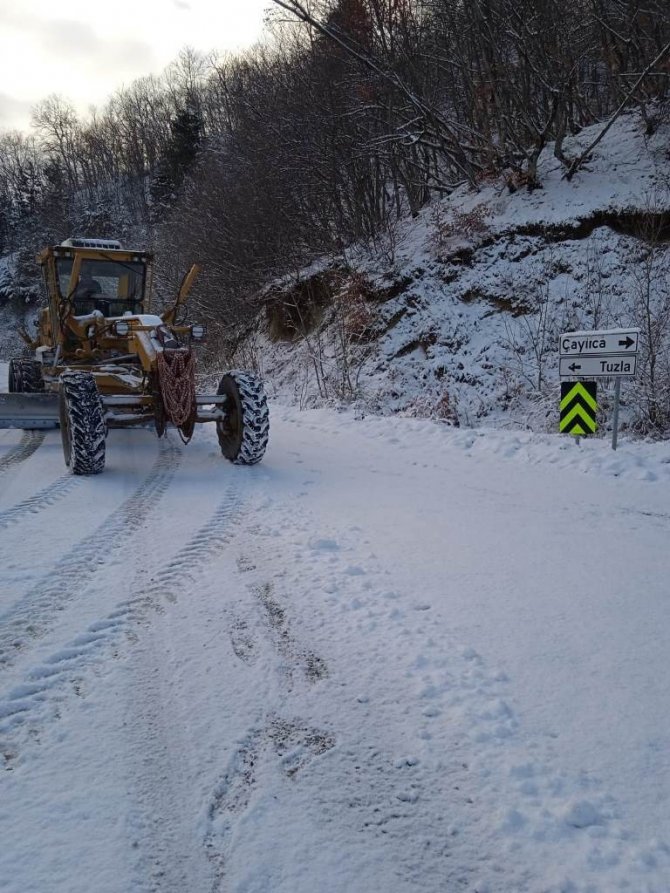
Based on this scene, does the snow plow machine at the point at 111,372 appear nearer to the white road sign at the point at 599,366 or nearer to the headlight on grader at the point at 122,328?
the headlight on grader at the point at 122,328

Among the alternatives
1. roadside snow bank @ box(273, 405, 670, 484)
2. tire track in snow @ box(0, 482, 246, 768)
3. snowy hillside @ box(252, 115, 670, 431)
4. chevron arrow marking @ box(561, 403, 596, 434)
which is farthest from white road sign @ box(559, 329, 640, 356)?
tire track in snow @ box(0, 482, 246, 768)

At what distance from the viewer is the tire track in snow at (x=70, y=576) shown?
9.32 ft

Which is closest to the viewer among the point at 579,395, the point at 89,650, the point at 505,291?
the point at 89,650

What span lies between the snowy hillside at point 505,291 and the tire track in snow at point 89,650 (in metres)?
6.44

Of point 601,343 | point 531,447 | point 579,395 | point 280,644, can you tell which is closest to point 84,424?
point 280,644

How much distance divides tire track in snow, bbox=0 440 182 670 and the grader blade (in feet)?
10.2

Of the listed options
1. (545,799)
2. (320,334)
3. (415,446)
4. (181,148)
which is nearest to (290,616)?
(545,799)

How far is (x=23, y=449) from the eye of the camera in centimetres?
796

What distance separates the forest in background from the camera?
40.4 ft

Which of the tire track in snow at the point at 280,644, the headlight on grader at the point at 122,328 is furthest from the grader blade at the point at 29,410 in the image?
the tire track in snow at the point at 280,644

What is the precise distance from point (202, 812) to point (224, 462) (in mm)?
5269

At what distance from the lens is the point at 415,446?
26.0 ft

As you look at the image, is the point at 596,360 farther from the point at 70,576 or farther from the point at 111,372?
the point at 111,372

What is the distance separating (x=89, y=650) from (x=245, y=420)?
3.99 m
